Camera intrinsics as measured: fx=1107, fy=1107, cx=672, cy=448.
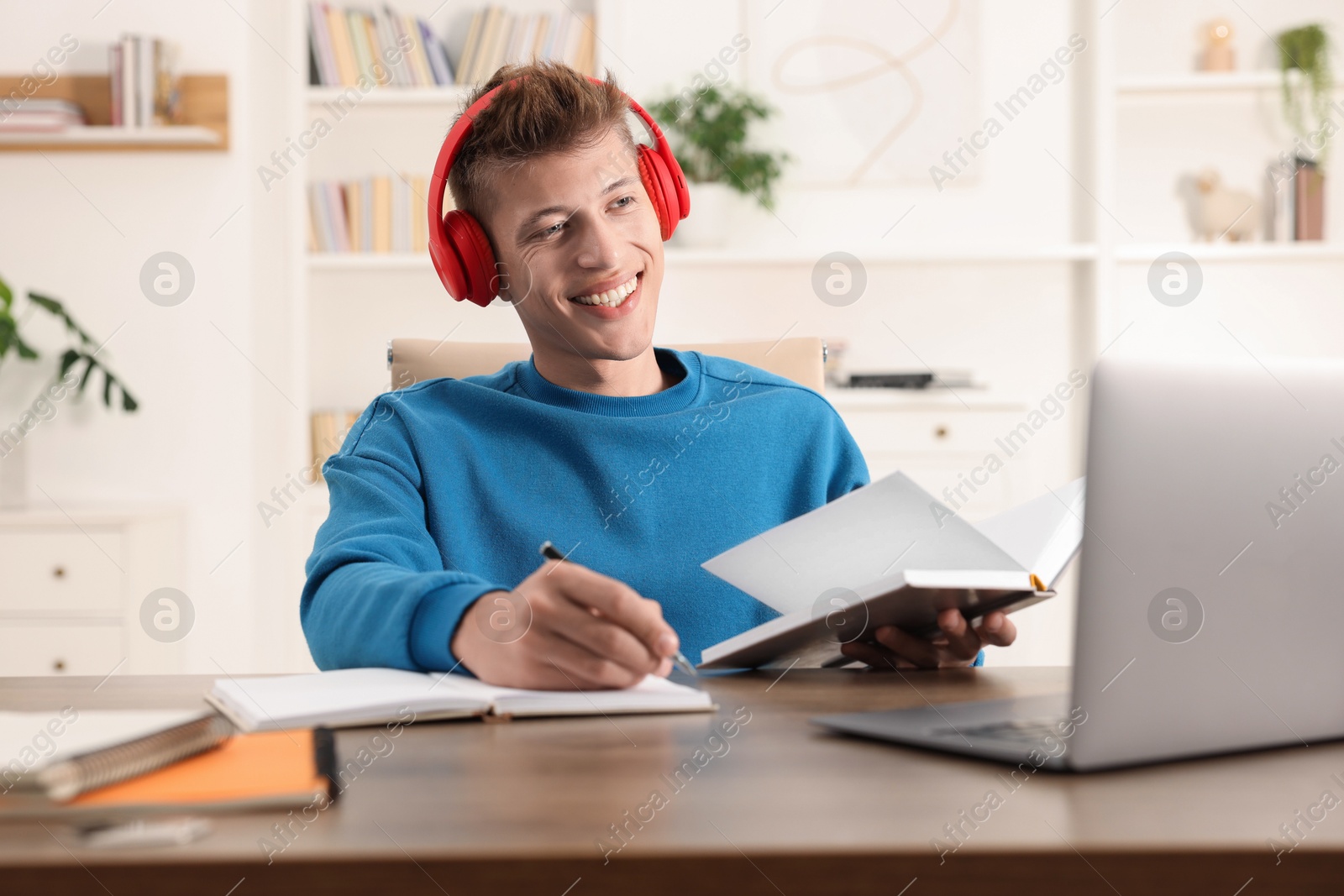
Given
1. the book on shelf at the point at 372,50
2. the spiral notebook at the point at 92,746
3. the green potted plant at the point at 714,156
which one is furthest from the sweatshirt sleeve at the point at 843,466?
the book on shelf at the point at 372,50

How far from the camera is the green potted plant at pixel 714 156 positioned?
3.04 m

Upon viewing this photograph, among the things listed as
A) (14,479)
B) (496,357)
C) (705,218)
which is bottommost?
(14,479)

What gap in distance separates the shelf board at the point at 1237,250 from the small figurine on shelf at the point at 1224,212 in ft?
0.23

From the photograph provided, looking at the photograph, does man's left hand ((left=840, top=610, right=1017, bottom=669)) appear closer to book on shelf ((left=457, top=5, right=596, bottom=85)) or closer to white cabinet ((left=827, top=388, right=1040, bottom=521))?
white cabinet ((left=827, top=388, right=1040, bottom=521))

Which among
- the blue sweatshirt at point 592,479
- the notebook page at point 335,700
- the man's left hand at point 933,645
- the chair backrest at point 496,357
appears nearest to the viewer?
the notebook page at point 335,700

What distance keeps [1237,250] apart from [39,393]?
3.35 meters

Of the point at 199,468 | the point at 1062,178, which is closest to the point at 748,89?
the point at 1062,178

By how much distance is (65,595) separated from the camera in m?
2.62

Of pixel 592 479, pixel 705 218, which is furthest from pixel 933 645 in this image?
pixel 705 218

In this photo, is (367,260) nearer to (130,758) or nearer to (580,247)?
(580,247)

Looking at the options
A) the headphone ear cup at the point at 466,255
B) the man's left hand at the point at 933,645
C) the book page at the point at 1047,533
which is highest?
the headphone ear cup at the point at 466,255

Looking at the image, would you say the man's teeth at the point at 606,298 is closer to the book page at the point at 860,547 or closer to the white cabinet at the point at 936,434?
the book page at the point at 860,547

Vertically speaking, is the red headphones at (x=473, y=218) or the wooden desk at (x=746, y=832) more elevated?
the red headphones at (x=473, y=218)

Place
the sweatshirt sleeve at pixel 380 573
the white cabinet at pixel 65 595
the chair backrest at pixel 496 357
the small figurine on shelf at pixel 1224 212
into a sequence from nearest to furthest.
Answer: the sweatshirt sleeve at pixel 380 573, the chair backrest at pixel 496 357, the white cabinet at pixel 65 595, the small figurine on shelf at pixel 1224 212
